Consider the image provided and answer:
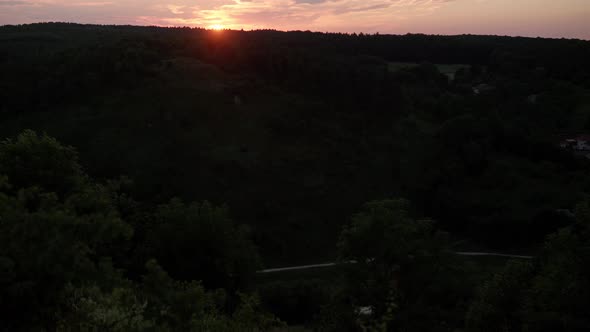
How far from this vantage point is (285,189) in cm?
5512

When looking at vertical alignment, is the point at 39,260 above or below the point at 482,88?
above

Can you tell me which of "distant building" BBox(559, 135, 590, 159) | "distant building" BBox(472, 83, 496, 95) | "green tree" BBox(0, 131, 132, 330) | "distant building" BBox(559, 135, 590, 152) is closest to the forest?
"green tree" BBox(0, 131, 132, 330)

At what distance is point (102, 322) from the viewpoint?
8695 mm

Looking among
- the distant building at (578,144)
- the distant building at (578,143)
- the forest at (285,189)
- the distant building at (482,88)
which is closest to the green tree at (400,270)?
the forest at (285,189)

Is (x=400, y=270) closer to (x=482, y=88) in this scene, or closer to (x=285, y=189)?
(x=285, y=189)

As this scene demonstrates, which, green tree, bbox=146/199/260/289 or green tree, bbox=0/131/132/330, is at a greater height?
green tree, bbox=0/131/132/330

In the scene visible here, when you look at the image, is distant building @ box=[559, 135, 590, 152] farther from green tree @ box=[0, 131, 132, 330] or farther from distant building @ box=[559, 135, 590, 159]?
green tree @ box=[0, 131, 132, 330]

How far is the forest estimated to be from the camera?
12242 mm

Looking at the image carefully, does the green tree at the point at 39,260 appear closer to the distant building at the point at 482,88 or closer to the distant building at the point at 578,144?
the distant building at the point at 578,144

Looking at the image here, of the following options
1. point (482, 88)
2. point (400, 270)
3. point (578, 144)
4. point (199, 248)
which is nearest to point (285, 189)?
point (199, 248)

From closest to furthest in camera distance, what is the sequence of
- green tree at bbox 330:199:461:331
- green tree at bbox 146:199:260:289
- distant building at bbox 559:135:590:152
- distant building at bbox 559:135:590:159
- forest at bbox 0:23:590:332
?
forest at bbox 0:23:590:332, green tree at bbox 330:199:461:331, green tree at bbox 146:199:260:289, distant building at bbox 559:135:590:159, distant building at bbox 559:135:590:152

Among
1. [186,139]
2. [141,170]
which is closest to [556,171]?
[186,139]

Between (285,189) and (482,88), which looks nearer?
(285,189)

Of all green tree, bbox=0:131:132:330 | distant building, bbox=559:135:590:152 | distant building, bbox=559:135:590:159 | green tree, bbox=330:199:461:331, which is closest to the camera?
green tree, bbox=0:131:132:330
